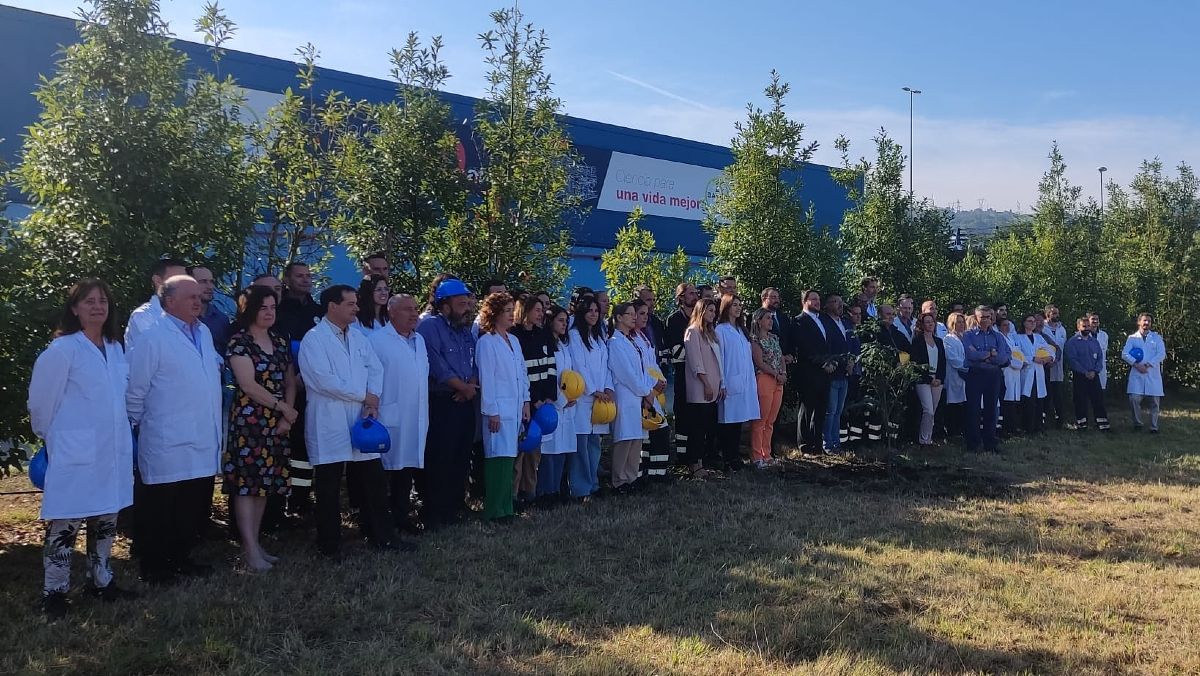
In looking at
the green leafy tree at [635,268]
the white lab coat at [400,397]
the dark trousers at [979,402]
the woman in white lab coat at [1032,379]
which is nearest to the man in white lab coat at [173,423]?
the white lab coat at [400,397]

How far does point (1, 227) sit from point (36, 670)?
292 cm

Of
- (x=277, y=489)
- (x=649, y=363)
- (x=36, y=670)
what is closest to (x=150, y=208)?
(x=277, y=489)

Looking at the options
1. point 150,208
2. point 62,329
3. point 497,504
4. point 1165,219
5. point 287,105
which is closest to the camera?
point 62,329

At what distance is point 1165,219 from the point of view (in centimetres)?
1941

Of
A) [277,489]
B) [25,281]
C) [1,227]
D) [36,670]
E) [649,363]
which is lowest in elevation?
[36,670]

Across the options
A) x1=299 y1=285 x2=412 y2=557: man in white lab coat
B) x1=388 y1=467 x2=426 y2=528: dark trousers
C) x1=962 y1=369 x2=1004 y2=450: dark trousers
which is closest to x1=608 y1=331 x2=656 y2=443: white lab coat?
x1=388 y1=467 x2=426 y2=528: dark trousers

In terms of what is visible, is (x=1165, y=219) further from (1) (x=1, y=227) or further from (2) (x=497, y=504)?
(1) (x=1, y=227)

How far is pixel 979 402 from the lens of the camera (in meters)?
10.8

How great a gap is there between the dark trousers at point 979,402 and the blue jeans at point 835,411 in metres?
1.75

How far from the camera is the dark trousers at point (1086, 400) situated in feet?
42.6

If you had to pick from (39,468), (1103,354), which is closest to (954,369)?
(1103,354)

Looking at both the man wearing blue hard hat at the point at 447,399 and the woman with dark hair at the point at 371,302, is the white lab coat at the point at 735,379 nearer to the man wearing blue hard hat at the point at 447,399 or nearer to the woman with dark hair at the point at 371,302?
the man wearing blue hard hat at the point at 447,399

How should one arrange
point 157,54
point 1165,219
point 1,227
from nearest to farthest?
point 1,227, point 157,54, point 1165,219

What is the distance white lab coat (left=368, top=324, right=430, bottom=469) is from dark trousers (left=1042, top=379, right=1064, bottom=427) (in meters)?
11.0
